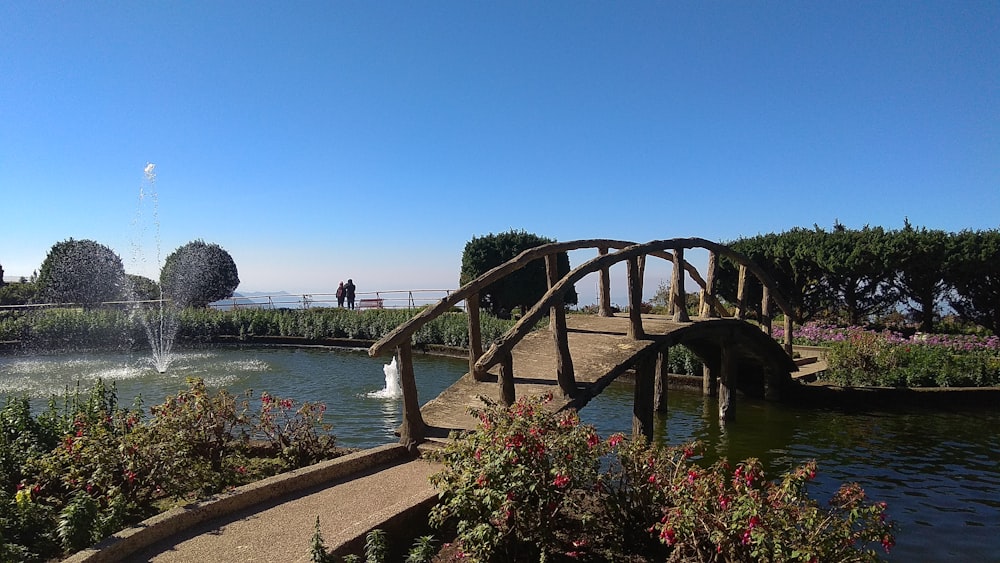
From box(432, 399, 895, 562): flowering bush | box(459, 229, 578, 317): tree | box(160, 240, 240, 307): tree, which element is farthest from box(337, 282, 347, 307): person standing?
box(432, 399, 895, 562): flowering bush

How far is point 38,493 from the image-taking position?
18.0ft

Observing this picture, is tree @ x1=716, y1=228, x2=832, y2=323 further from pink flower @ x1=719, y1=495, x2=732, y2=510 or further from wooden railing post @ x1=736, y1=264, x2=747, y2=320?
pink flower @ x1=719, y1=495, x2=732, y2=510

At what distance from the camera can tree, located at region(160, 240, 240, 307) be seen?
4172 centimetres

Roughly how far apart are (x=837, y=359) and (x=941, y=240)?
9504mm

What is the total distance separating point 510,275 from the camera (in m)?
29.9

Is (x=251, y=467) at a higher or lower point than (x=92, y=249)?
lower

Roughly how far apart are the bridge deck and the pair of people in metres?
25.9

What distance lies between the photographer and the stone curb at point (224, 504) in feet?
13.9

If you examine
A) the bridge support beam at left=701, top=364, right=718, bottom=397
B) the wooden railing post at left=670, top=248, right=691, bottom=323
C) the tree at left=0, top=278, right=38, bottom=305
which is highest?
the tree at left=0, top=278, right=38, bottom=305

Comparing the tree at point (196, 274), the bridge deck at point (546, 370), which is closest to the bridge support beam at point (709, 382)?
the bridge deck at point (546, 370)

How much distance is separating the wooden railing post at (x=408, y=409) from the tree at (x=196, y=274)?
3937cm

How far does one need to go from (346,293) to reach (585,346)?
91.0 feet

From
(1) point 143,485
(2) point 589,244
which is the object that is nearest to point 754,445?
(2) point 589,244

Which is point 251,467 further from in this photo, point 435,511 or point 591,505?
point 591,505
